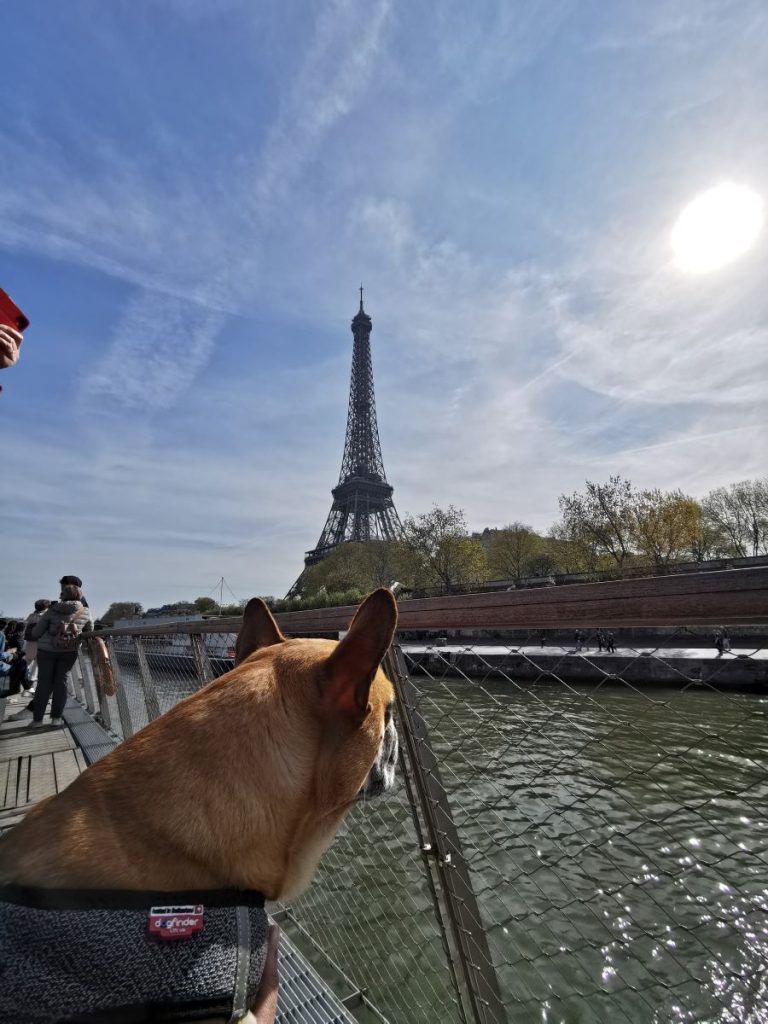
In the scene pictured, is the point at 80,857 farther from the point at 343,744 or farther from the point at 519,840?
the point at 519,840

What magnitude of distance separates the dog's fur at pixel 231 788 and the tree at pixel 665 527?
138 feet

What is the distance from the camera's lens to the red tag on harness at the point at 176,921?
1.05 metres

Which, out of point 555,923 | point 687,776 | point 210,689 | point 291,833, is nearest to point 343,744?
point 291,833

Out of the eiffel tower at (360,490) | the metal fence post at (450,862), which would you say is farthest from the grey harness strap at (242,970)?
the eiffel tower at (360,490)

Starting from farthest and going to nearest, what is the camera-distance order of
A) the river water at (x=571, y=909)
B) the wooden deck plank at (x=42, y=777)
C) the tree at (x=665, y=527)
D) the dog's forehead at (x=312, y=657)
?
the tree at (x=665, y=527) → the wooden deck plank at (x=42, y=777) → the river water at (x=571, y=909) → the dog's forehead at (x=312, y=657)

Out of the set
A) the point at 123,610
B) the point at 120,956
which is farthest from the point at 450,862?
the point at 123,610

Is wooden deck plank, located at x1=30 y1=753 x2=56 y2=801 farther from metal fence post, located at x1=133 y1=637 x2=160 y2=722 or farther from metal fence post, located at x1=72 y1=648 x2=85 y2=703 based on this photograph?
metal fence post, located at x1=72 y1=648 x2=85 y2=703

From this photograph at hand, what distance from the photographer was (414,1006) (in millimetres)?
3959

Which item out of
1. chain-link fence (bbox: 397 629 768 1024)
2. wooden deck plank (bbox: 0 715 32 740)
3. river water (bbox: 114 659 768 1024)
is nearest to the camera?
chain-link fence (bbox: 397 629 768 1024)

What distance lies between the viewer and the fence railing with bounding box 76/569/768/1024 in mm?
1688

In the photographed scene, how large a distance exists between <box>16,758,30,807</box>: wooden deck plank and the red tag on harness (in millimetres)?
3985

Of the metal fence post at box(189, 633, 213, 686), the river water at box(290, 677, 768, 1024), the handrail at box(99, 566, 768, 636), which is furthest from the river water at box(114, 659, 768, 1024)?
the metal fence post at box(189, 633, 213, 686)

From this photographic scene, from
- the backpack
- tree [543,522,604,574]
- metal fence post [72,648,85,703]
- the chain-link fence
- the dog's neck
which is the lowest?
the chain-link fence

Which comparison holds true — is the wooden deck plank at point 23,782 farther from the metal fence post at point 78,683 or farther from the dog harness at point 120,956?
the dog harness at point 120,956
